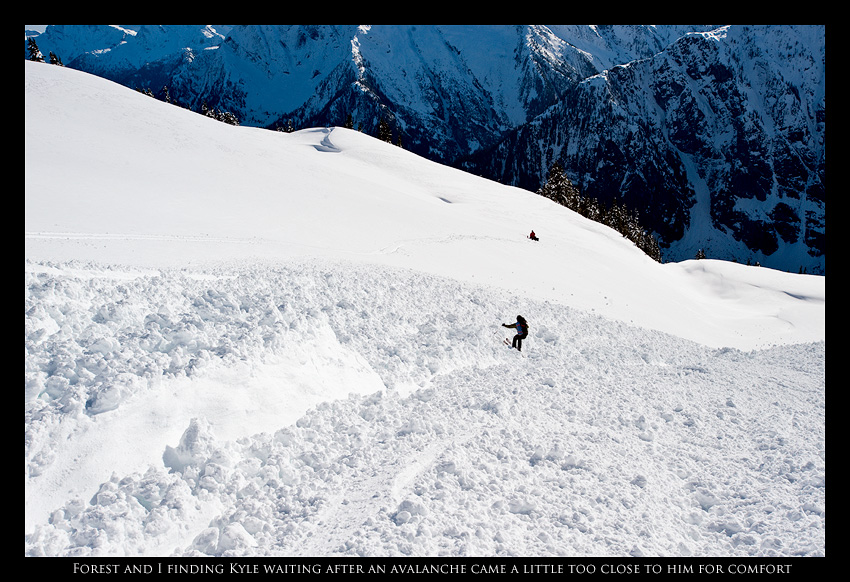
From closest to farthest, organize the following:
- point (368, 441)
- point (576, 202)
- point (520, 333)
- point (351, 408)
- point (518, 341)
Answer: point (368, 441), point (351, 408), point (520, 333), point (518, 341), point (576, 202)

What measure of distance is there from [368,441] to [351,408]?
3.65 ft

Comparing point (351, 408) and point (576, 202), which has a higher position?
point (576, 202)

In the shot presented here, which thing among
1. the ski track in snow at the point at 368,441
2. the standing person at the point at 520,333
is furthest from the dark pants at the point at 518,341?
the ski track in snow at the point at 368,441

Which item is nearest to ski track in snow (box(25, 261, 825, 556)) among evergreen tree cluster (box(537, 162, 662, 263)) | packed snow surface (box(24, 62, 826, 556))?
packed snow surface (box(24, 62, 826, 556))

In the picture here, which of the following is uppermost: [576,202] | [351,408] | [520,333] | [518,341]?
[576,202]

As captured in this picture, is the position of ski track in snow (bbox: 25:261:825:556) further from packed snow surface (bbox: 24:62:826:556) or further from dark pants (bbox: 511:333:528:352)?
dark pants (bbox: 511:333:528:352)

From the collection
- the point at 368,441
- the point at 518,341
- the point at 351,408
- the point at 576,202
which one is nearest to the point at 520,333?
the point at 518,341

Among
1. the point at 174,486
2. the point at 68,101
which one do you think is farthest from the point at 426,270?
the point at 68,101

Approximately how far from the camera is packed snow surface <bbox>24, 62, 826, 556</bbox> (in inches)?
272

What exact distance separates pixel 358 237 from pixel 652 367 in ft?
46.7

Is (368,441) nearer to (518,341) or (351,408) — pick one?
(351,408)

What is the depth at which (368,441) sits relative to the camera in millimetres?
9039

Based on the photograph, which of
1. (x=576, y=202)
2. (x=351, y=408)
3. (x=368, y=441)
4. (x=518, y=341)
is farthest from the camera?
(x=576, y=202)
